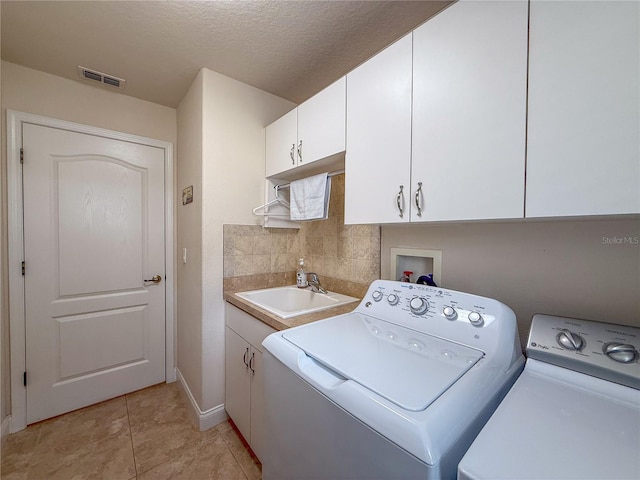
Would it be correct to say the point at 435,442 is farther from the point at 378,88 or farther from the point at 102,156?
the point at 102,156

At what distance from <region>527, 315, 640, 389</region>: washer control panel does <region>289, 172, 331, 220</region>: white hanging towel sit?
3.64ft

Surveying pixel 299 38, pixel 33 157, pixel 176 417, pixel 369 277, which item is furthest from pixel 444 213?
pixel 33 157

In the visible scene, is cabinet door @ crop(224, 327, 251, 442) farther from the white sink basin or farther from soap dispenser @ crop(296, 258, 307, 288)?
soap dispenser @ crop(296, 258, 307, 288)

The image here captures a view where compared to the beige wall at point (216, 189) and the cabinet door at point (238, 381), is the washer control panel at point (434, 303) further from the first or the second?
the beige wall at point (216, 189)

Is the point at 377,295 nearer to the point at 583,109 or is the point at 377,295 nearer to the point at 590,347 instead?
the point at 590,347

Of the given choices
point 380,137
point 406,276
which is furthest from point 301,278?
point 380,137

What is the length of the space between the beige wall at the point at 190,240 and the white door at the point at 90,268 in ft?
0.74

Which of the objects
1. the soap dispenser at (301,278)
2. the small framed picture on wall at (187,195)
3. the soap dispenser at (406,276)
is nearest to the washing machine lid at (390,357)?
the soap dispenser at (406,276)

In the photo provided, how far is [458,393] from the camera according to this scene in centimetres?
61

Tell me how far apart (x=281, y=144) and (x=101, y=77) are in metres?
1.37

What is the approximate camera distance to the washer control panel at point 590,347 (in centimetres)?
64

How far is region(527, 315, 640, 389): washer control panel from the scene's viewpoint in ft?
2.11

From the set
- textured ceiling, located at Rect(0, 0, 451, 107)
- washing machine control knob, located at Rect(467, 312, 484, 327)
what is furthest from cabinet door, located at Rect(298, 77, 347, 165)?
washing machine control knob, located at Rect(467, 312, 484, 327)

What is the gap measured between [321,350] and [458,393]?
0.40 metres
